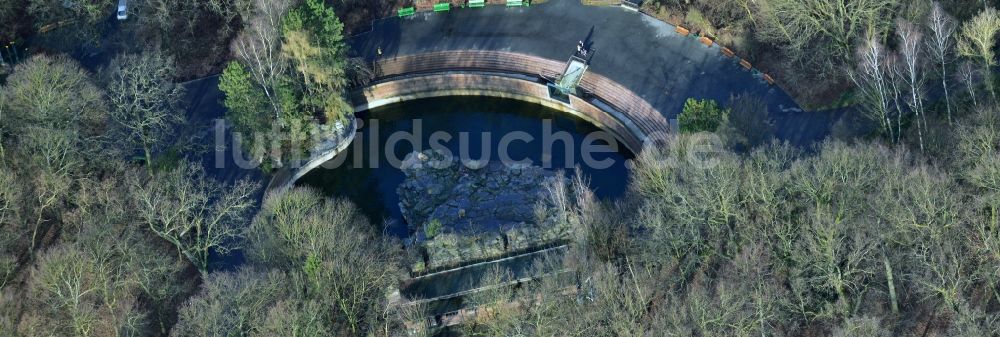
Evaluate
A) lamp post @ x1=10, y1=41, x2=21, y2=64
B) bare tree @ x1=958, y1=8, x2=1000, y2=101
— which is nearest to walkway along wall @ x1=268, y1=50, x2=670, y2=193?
bare tree @ x1=958, y1=8, x2=1000, y2=101

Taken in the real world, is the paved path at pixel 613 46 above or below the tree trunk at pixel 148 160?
above

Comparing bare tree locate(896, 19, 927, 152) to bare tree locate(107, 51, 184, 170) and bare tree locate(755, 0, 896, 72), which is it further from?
bare tree locate(107, 51, 184, 170)

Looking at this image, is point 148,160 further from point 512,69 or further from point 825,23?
point 825,23

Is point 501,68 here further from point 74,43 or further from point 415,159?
point 74,43

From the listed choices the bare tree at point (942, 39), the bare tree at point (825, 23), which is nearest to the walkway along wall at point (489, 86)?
the bare tree at point (825, 23)

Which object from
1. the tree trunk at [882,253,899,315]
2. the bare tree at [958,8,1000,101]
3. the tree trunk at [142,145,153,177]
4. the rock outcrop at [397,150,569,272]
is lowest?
the tree trunk at [882,253,899,315]

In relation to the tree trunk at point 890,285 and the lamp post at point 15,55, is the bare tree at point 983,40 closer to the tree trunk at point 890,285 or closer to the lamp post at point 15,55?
the tree trunk at point 890,285
